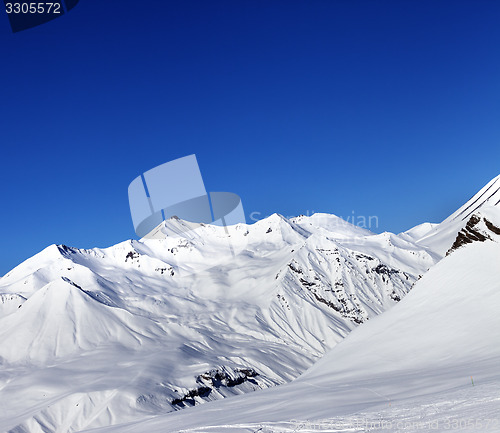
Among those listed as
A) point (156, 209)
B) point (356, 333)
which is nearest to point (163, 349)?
point (156, 209)

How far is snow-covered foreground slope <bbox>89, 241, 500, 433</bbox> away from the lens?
15164 mm

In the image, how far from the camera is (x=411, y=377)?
80.7ft

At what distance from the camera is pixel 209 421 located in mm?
22375

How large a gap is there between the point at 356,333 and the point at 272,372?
139 m

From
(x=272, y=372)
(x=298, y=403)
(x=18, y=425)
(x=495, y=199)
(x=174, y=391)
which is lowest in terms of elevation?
(x=272, y=372)

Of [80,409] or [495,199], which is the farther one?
[495,199]

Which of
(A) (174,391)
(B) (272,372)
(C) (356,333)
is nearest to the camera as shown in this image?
(C) (356,333)

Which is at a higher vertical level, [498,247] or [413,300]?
[498,247]

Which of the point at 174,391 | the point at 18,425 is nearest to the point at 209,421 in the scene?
the point at 18,425

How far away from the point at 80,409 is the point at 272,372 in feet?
244

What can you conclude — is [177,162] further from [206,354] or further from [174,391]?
[206,354]

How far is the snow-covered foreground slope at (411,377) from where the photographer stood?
15.2 metres

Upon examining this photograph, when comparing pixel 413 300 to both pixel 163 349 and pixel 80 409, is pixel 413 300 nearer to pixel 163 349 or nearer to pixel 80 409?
pixel 80 409

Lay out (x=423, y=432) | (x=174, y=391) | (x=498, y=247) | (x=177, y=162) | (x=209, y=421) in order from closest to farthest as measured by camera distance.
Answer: (x=423, y=432)
(x=209, y=421)
(x=498, y=247)
(x=177, y=162)
(x=174, y=391)
